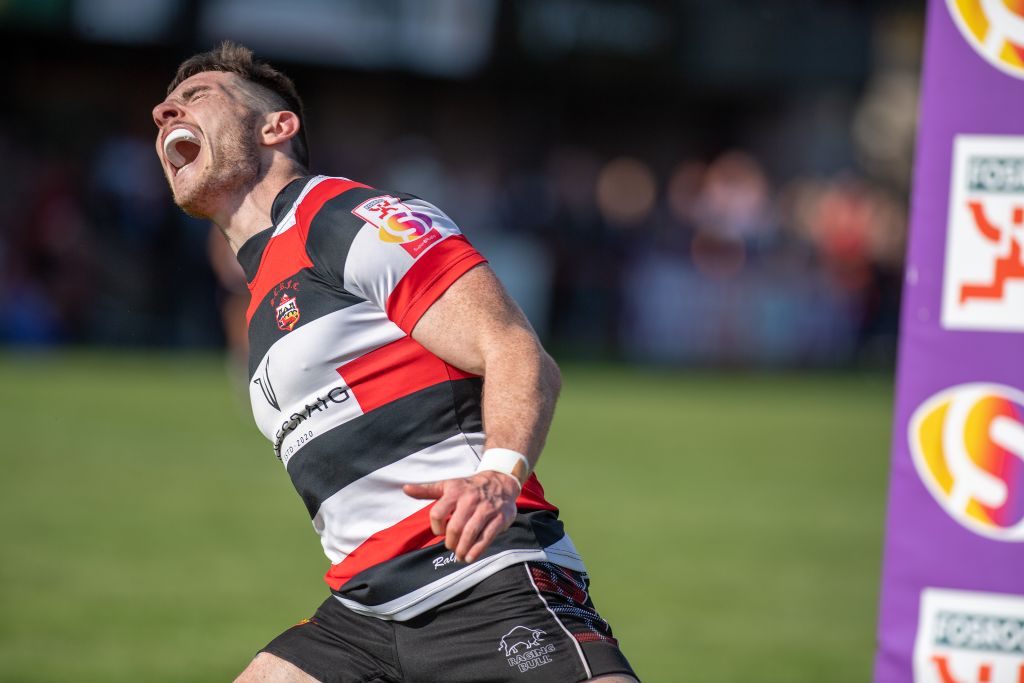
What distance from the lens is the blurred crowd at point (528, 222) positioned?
19219 millimetres

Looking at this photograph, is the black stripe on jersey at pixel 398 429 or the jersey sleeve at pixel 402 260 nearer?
the jersey sleeve at pixel 402 260

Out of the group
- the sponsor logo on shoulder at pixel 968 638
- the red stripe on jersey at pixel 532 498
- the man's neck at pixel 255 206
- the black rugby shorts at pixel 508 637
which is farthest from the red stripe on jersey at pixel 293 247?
the sponsor logo on shoulder at pixel 968 638

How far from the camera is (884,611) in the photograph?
3.58 m

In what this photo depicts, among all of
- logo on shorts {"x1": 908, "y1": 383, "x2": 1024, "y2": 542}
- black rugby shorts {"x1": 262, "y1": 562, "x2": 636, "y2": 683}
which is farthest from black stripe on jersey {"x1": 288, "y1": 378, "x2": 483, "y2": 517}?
logo on shorts {"x1": 908, "y1": 383, "x2": 1024, "y2": 542}

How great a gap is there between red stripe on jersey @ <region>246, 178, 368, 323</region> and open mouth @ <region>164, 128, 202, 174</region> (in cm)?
36

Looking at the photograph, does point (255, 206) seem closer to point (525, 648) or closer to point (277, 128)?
point (277, 128)

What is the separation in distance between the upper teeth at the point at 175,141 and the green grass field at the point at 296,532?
292cm

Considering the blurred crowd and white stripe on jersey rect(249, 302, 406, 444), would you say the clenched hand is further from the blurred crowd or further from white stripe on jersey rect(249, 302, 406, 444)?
A: the blurred crowd

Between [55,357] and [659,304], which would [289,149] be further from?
[659,304]

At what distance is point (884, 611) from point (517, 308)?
1.50 meters

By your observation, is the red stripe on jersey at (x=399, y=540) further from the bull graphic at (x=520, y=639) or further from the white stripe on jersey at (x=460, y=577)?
the bull graphic at (x=520, y=639)

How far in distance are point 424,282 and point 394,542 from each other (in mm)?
660

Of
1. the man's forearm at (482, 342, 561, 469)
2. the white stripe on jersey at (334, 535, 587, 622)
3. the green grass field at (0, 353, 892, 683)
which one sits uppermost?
the man's forearm at (482, 342, 561, 469)

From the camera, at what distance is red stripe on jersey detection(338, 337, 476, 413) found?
305 cm
